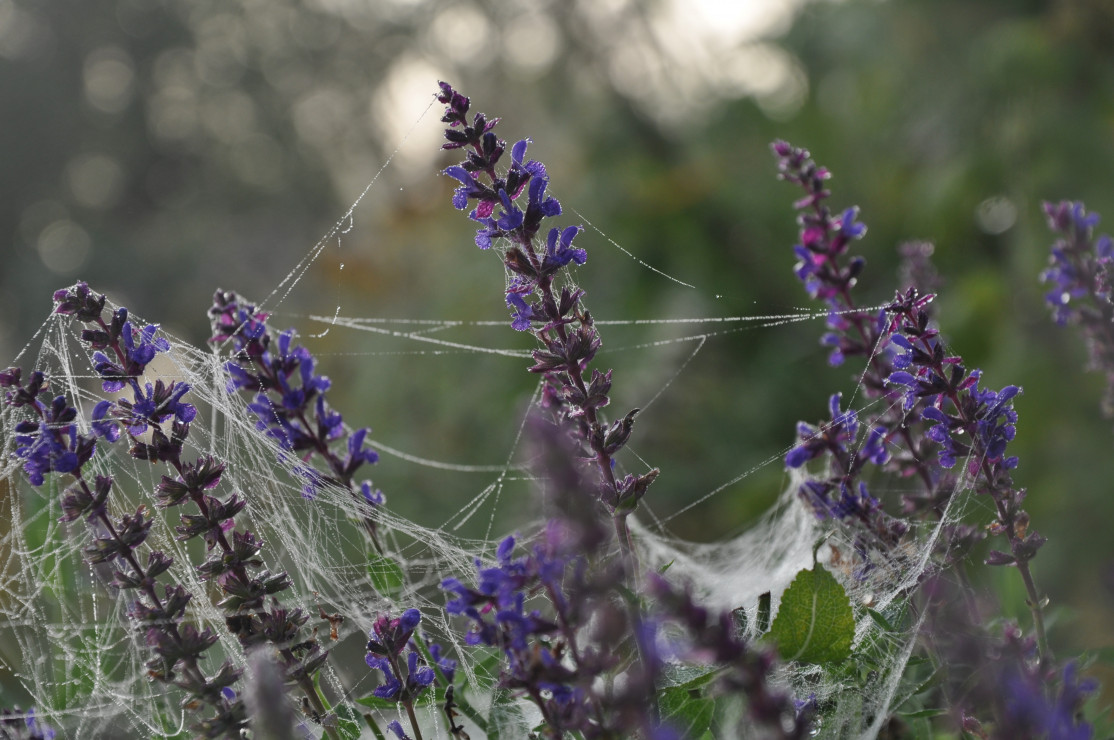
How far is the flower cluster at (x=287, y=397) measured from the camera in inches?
53.5

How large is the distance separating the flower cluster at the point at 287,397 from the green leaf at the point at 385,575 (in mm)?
76

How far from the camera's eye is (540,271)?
46.1 inches

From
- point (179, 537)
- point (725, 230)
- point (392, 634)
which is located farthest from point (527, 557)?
point (725, 230)

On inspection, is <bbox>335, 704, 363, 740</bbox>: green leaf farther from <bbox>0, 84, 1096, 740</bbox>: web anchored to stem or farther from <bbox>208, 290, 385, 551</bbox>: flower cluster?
<bbox>208, 290, 385, 551</bbox>: flower cluster

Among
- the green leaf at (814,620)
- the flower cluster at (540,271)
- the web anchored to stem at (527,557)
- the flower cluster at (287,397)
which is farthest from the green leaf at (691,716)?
the flower cluster at (287,397)

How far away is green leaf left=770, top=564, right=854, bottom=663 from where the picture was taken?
103cm

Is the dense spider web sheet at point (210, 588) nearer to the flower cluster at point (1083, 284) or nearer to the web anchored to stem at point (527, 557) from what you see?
the web anchored to stem at point (527, 557)

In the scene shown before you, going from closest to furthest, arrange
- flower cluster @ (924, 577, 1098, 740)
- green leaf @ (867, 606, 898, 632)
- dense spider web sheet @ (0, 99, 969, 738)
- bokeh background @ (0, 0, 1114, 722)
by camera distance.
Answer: flower cluster @ (924, 577, 1098, 740) < green leaf @ (867, 606, 898, 632) < dense spider web sheet @ (0, 99, 969, 738) < bokeh background @ (0, 0, 1114, 722)

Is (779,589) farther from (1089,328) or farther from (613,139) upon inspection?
(613,139)

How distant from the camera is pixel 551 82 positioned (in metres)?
8.55

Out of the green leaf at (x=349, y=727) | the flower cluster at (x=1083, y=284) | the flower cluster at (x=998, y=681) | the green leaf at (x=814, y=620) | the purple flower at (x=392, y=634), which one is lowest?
the flower cluster at (x=998, y=681)

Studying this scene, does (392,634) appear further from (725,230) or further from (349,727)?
(725,230)

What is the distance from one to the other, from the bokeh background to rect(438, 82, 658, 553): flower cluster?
25cm

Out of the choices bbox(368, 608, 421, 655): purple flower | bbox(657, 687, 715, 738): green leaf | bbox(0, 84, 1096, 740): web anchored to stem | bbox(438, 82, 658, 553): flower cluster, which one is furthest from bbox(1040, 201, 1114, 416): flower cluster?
→ bbox(368, 608, 421, 655): purple flower
